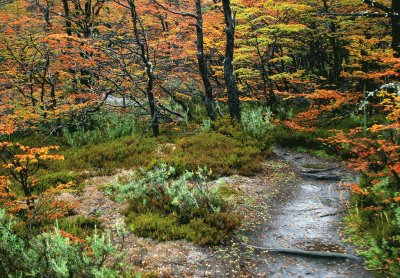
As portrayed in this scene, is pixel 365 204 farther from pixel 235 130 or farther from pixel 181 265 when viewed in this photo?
pixel 235 130

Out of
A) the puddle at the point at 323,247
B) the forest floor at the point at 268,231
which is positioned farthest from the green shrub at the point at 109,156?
the puddle at the point at 323,247

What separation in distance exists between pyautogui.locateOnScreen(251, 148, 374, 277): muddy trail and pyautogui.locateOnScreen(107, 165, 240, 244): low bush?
90 centimetres

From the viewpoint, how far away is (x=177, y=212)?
6715mm

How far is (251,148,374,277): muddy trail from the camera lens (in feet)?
16.7

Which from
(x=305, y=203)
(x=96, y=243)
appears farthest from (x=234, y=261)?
(x=305, y=203)

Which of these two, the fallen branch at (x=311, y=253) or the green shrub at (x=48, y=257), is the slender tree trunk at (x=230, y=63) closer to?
the fallen branch at (x=311, y=253)

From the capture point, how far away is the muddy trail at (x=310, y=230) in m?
5.10

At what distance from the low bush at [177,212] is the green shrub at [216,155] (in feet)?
5.34

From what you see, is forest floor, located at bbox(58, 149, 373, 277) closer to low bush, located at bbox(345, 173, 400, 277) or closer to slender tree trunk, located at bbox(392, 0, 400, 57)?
low bush, located at bbox(345, 173, 400, 277)

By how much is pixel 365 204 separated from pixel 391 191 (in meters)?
0.64

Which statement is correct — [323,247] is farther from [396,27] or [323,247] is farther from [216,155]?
[396,27]

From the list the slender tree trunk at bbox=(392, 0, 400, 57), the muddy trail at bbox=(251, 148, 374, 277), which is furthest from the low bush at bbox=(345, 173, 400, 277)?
the slender tree trunk at bbox=(392, 0, 400, 57)


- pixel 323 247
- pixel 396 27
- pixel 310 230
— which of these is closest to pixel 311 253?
pixel 323 247

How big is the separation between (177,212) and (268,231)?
6.54ft
